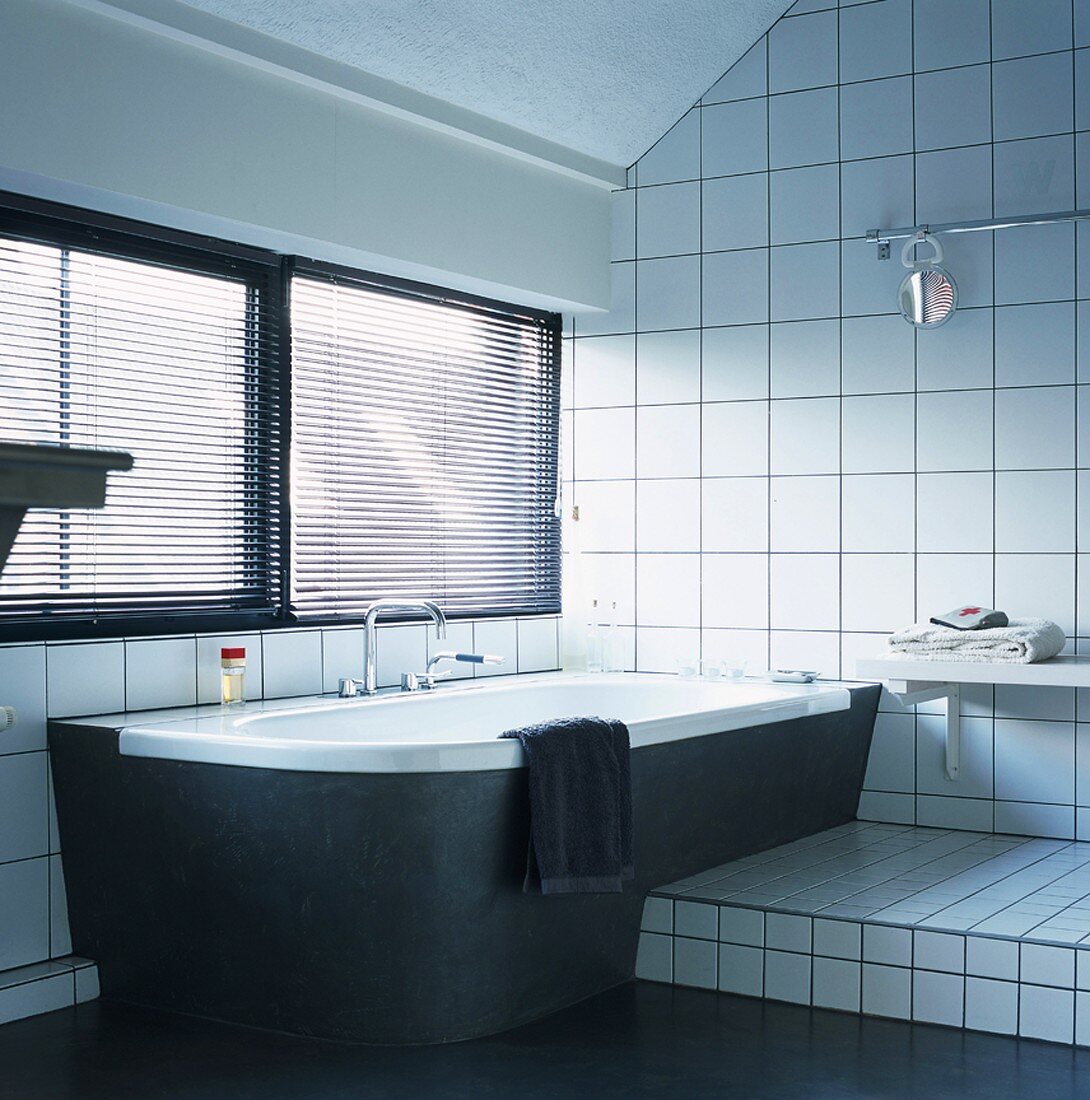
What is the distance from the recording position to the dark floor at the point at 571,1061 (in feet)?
Result: 8.79

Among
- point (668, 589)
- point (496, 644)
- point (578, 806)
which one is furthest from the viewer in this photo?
point (668, 589)

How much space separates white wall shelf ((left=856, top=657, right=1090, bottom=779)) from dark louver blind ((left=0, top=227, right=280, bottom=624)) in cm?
173

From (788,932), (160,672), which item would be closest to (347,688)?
(160,672)

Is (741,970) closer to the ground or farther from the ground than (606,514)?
closer to the ground

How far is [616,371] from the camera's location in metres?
4.99

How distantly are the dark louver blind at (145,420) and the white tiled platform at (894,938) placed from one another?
4.77 feet

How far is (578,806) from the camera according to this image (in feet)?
9.89

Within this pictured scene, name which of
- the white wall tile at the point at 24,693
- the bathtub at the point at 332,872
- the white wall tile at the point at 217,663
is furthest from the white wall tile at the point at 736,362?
the white wall tile at the point at 24,693

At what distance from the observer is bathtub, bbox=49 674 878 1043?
9.26ft

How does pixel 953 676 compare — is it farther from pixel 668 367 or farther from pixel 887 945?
pixel 668 367

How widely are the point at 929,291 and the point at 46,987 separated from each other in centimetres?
308

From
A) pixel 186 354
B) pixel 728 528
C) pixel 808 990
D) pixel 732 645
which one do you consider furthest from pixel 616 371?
pixel 808 990

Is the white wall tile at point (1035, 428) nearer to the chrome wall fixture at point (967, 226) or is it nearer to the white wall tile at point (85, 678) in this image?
the chrome wall fixture at point (967, 226)

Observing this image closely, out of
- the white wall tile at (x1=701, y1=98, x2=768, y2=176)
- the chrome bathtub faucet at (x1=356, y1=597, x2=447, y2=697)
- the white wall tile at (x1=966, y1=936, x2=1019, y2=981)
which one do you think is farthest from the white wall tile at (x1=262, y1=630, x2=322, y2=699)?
the white wall tile at (x1=701, y1=98, x2=768, y2=176)
